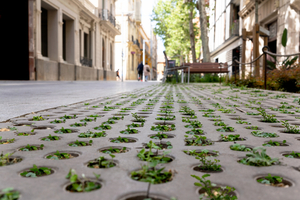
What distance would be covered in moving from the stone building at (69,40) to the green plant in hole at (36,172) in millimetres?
15128

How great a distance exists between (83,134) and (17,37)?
15.4 meters

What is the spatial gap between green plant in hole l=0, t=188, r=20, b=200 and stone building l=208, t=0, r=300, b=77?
35.0 feet

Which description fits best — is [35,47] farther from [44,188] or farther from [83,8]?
[44,188]

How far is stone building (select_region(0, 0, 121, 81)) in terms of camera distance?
1614 centimetres

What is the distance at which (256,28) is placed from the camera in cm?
1155

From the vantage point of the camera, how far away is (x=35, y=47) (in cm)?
1620

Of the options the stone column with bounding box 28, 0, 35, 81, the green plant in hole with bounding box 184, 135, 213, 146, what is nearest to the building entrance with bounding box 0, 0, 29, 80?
the stone column with bounding box 28, 0, 35, 81

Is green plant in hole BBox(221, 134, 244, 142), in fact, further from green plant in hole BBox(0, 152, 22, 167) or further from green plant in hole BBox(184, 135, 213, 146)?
green plant in hole BBox(0, 152, 22, 167)

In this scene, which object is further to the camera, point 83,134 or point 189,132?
point 189,132

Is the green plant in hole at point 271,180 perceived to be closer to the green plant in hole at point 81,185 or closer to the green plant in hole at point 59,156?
the green plant in hole at point 81,185

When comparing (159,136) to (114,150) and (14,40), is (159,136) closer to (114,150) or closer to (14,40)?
(114,150)

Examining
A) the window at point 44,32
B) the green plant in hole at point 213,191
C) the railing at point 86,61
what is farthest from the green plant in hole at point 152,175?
the railing at point 86,61

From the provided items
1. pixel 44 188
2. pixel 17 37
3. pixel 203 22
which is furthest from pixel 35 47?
pixel 44 188

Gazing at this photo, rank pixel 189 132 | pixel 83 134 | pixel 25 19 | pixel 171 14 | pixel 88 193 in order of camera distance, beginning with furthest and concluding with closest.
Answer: pixel 171 14 < pixel 25 19 < pixel 189 132 < pixel 83 134 < pixel 88 193
